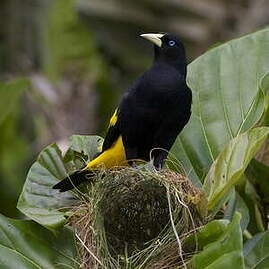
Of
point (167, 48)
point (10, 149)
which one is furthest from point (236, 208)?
point (10, 149)

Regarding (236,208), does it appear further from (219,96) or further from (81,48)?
(81,48)

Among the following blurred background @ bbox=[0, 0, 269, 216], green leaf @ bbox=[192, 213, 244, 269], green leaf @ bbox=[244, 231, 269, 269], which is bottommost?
blurred background @ bbox=[0, 0, 269, 216]

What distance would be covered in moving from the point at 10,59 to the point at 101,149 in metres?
4.23

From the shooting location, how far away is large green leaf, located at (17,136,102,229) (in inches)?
112

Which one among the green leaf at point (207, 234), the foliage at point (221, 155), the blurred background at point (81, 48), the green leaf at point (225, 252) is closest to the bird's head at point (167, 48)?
the foliage at point (221, 155)

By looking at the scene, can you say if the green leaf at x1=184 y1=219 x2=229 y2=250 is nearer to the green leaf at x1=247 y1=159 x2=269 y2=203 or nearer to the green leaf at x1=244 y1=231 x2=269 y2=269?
the green leaf at x1=244 y1=231 x2=269 y2=269

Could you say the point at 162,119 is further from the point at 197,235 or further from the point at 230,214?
the point at 197,235

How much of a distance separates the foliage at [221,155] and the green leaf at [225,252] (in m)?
0.06

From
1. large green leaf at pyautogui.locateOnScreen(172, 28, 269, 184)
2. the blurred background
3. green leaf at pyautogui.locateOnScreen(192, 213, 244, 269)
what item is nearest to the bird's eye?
large green leaf at pyautogui.locateOnScreen(172, 28, 269, 184)

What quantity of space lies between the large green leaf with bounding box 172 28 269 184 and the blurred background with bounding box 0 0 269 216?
2543 millimetres

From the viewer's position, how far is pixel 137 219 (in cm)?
272

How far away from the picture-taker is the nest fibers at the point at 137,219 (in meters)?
2.63

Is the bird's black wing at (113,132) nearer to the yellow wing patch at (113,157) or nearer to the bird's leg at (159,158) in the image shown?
the yellow wing patch at (113,157)

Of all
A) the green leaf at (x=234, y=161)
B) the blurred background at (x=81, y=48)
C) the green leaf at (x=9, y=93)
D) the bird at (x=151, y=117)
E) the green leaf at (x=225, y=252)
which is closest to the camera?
the green leaf at (x=225, y=252)
